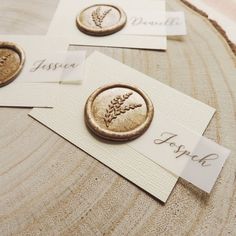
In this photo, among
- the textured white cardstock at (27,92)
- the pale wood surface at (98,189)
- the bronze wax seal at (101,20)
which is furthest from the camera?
the bronze wax seal at (101,20)

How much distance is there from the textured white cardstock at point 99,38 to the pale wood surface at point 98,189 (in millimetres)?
93

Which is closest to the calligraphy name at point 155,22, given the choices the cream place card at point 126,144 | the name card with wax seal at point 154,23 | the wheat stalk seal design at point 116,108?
the name card with wax seal at point 154,23

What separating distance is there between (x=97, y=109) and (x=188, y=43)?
264 millimetres

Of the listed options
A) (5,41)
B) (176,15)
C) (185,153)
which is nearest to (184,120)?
(185,153)

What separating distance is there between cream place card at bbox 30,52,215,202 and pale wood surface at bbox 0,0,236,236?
0.05ft

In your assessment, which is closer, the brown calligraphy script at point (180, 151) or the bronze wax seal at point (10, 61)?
the brown calligraphy script at point (180, 151)

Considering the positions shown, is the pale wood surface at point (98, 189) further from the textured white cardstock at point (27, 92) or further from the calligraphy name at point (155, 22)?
the calligraphy name at point (155, 22)

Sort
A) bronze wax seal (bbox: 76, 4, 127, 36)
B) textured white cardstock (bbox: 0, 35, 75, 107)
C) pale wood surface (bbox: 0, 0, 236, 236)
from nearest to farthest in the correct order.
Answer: pale wood surface (bbox: 0, 0, 236, 236) < textured white cardstock (bbox: 0, 35, 75, 107) < bronze wax seal (bbox: 76, 4, 127, 36)

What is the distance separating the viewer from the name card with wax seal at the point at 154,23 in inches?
28.3

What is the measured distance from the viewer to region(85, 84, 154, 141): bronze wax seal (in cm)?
54

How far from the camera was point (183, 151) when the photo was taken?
1.73 feet

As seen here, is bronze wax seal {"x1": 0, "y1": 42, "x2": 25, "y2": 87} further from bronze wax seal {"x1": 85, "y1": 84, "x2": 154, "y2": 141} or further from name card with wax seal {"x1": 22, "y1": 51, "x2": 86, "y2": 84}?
bronze wax seal {"x1": 85, "y1": 84, "x2": 154, "y2": 141}

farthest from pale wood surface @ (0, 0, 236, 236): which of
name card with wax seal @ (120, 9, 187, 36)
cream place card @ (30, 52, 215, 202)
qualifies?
name card with wax seal @ (120, 9, 187, 36)

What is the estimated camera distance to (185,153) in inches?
20.7
